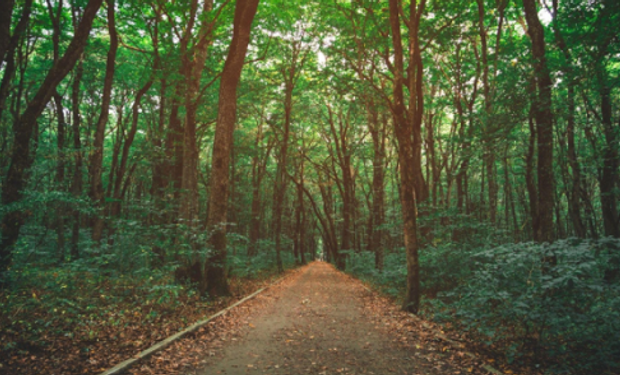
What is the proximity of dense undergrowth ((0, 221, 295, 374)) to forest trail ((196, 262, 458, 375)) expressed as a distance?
1.37 m

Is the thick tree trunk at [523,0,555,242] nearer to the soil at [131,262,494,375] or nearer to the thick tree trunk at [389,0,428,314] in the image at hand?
the thick tree trunk at [389,0,428,314]

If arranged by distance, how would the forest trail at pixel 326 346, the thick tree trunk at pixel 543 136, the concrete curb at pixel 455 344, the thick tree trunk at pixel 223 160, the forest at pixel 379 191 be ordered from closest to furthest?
the concrete curb at pixel 455 344 → the forest at pixel 379 191 → the forest trail at pixel 326 346 → the thick tree trunk at pixel 543 136 → the thick tree trunk at pixel 223 160

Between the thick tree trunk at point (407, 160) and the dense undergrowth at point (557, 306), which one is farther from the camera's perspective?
the thick tree trunk at point (407, 160)

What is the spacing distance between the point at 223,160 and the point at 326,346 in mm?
5812

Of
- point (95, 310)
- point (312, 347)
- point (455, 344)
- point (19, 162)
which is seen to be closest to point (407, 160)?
point (455, 344)

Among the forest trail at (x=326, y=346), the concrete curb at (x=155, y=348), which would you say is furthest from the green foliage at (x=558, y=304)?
the concrete curb at (x=155, y=348)

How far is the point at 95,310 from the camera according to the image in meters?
6.02

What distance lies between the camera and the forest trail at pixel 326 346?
4613mm

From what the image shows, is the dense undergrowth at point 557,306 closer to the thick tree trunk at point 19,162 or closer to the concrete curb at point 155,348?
the concrete curb at point 155,348

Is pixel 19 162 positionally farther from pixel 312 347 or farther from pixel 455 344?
pixel 455 344

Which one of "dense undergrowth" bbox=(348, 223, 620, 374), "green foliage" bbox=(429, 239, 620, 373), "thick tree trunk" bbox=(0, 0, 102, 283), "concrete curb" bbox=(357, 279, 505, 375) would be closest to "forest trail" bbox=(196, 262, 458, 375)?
"concrete curb" bbox=(357, 279, 505, 375)

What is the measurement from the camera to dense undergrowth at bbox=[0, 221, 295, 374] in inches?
169

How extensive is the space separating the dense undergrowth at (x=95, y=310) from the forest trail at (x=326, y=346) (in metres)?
1.37

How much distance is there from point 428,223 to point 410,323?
16.8ft
